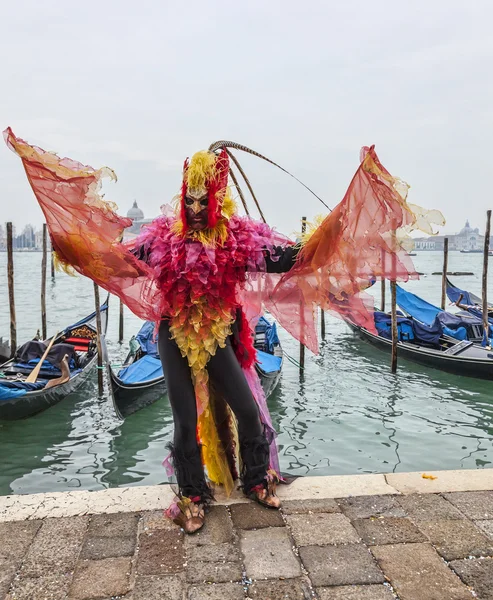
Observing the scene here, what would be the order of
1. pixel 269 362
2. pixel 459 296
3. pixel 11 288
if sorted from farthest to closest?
pixel 459 296, pixel 11 288, pixel 269 362

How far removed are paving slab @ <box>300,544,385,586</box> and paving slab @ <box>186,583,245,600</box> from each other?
273 mm

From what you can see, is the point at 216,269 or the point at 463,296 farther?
the point at 463,296

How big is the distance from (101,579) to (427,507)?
56.8 inches

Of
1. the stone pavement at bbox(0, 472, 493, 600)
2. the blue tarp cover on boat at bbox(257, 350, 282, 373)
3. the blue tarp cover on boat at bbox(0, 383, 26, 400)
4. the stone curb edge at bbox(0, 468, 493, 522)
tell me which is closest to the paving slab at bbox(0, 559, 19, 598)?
the stone pavement at bbox(0, 472, 493, 600)

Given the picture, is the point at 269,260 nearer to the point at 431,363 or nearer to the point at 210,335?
the point at 210,335

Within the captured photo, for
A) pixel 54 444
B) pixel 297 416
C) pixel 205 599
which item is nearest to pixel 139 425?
pixel 54 444

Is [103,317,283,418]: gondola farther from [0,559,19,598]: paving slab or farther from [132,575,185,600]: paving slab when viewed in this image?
[132,575,185,600]: paving slab

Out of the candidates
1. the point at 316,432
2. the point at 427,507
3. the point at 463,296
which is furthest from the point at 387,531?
the point at 463,296

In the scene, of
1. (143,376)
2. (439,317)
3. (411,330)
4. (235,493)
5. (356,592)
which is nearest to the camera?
(356,592)

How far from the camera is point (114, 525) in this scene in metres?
2.29

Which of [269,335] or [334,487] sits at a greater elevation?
[334,487]

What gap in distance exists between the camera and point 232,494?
263cm

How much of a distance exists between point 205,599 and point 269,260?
1.38 m

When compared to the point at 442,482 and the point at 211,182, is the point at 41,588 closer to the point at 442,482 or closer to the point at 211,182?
the point at 211,182
